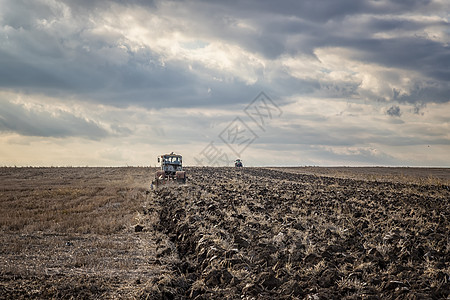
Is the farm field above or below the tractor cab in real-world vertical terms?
below

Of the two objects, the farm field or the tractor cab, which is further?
the tractor cab

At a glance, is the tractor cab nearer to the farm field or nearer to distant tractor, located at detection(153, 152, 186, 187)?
distant tractor, located at detection(153, 152, 186, 187)

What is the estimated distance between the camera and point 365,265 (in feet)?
27.9

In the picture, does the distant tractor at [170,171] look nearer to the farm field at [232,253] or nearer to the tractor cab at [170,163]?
the tractor cab at [170,163]

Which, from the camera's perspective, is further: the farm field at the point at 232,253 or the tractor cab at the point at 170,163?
the tractor cab at the point at 170,163

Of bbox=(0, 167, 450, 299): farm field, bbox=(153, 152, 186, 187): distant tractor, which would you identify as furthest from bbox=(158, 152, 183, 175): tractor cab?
bbox=(0, 167, 450, 299): farm field

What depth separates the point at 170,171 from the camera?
33.6 m

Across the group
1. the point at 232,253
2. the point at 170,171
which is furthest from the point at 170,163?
the point at 232,253

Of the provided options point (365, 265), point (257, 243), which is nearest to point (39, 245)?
point (257, 243)

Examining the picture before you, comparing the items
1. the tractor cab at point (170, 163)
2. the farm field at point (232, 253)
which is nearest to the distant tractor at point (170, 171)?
the tractor cab at point (170, 163)

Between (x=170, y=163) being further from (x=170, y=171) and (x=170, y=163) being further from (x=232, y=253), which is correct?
(x=232, y=253)

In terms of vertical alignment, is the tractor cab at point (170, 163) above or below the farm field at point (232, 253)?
above

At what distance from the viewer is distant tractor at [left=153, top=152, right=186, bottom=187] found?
107 feet

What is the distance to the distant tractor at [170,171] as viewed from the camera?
3256 centimetres
